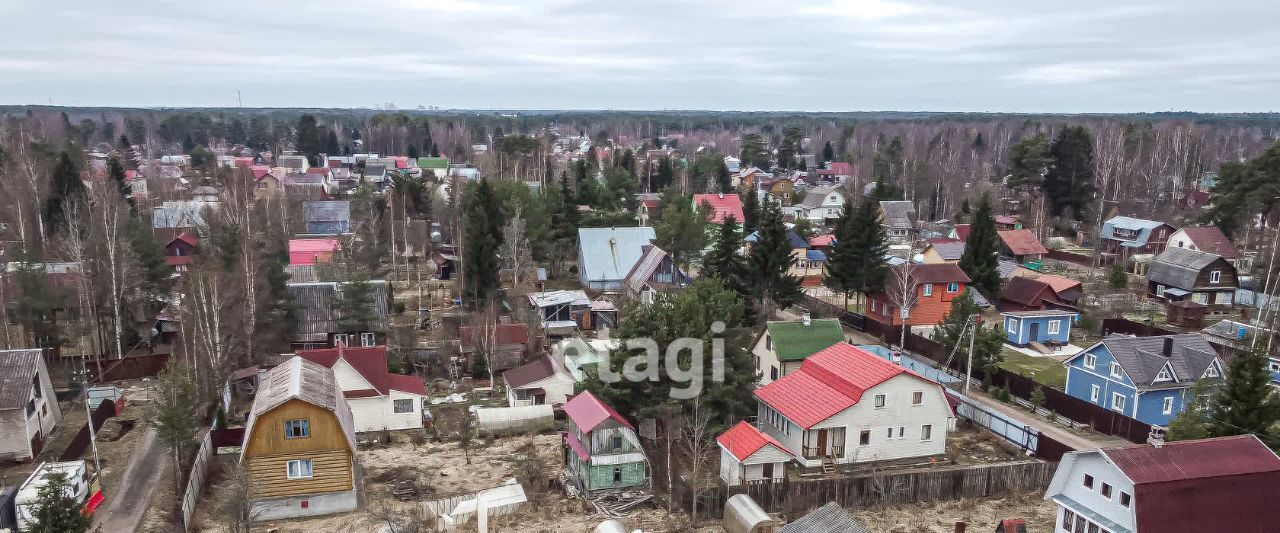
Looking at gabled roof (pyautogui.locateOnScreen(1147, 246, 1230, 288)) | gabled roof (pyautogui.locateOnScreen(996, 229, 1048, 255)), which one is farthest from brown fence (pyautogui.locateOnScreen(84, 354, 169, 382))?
gabled roof (pyautogui.locateOnScreen(996, 229, 1048, 255))

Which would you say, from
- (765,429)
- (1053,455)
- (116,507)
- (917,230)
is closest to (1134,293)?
(917,230)

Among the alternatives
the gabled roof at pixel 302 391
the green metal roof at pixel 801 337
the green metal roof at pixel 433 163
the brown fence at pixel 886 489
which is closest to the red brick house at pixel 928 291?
the green metal roof at pixel 801 337

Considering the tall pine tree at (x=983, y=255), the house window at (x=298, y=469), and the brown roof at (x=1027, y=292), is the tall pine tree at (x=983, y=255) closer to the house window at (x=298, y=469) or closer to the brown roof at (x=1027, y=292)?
the brown roof at (x=1027, y=292)

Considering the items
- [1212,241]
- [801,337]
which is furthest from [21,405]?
[1212,241]

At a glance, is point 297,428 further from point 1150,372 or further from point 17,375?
point 1150,372

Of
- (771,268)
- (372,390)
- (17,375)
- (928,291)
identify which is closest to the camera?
(17,375)

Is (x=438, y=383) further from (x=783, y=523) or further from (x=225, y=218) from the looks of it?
(x=225, y=218)
